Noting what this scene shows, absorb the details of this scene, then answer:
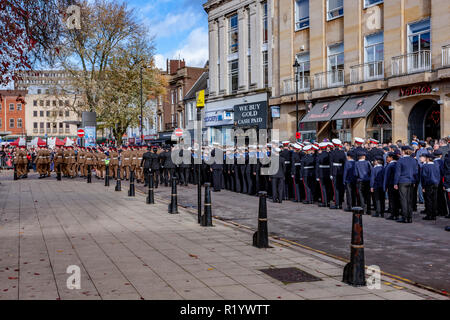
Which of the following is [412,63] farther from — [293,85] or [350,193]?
[350,193]

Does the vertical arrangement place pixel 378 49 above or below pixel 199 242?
above

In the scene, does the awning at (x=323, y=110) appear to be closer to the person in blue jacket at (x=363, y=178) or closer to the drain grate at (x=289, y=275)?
the person in blue jacket at (x=363, y=178)

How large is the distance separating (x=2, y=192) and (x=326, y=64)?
64.3 ft

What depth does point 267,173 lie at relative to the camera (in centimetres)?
1823

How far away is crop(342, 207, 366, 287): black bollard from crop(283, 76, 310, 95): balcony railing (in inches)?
995

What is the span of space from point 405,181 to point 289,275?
6760 millimetres

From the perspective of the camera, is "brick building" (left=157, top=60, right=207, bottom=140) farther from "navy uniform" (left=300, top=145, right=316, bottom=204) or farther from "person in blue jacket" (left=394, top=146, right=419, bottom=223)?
"person in blue jacket" (left=394, top=146, right=419, bottom=223)

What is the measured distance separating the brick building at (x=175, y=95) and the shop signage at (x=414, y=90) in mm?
37789

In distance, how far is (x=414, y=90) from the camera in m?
23.2

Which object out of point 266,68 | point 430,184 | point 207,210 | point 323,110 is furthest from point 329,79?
point 207,210

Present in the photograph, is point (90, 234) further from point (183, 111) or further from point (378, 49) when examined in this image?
point (183, 111)

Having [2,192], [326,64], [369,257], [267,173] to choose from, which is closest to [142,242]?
[369,257]

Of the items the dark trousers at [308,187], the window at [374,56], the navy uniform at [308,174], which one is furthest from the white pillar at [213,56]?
the dark trousers at [308,187]

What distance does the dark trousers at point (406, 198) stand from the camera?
1208 centimetres
